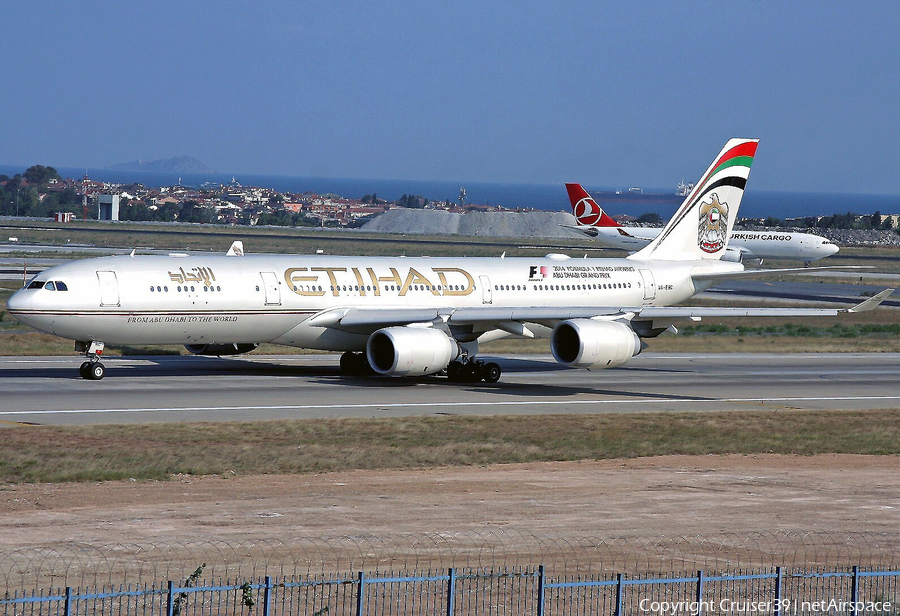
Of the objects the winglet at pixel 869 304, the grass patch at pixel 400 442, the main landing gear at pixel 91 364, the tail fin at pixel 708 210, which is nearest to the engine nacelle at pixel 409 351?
the grass patch at pixel 400 442

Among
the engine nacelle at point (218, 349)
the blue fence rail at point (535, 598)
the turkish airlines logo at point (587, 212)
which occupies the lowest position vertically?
the blue fence rail at point (535, 598)

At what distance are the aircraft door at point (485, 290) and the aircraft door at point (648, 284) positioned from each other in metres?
7.25

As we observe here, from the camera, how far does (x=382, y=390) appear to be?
127ft

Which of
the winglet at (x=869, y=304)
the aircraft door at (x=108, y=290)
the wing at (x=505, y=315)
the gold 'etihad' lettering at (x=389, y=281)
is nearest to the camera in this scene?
the aircraft door at (x=108, y=290)

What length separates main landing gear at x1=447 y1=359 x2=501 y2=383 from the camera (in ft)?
135

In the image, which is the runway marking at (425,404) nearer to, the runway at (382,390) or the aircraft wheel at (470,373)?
the runway at (382,390)

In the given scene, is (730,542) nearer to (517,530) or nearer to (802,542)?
(802,542)

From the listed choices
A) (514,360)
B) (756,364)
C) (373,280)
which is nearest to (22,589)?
(373,280)

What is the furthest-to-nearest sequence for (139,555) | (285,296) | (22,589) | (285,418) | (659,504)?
(285,296) < (285,418) < (659,504) < (139,555) < (22,589)

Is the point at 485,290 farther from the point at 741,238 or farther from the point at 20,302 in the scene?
the point at 741,238

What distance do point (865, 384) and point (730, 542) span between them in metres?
27.5

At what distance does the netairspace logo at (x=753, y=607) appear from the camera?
1470cm

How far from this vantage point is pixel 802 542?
1989 centimetres

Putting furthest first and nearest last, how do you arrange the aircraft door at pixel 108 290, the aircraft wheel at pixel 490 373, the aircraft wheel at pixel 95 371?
the aircraft wheel at pixel 490 373 → the aircraft wheel at pixel 95 371 → the aircraft door at pixel 108 290
